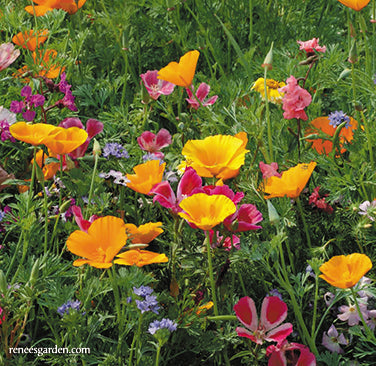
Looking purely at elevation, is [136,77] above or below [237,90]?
below

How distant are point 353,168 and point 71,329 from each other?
2.78 ft

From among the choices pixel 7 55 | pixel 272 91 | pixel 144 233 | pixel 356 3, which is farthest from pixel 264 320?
pixel 7 55

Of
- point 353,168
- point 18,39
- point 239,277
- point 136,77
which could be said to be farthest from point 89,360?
point 136,77

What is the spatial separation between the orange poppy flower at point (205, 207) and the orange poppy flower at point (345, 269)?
0.72 ft

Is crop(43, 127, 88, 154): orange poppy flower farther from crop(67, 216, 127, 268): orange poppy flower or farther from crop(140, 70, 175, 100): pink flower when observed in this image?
crop(140, 70, 175, 100): pink flower

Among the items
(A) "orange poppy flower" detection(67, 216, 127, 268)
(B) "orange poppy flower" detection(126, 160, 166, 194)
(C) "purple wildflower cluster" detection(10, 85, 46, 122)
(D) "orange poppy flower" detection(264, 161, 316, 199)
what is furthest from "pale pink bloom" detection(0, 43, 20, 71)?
(D) "orange poppy flower" detection(264, 161, 316, 199)

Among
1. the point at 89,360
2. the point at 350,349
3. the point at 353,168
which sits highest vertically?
the point at 353,168

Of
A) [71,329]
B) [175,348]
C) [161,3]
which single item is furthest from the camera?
[161,3]

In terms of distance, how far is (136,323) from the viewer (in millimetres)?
1315

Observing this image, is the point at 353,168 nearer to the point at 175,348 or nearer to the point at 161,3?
the point at 175,348

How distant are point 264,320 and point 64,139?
0.62m

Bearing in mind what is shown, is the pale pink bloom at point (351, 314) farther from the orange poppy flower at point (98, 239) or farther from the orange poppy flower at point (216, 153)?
the orange poppy flower at point (98, 239)

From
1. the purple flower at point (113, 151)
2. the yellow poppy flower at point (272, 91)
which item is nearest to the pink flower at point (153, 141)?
the purple flower at point (113, 151)

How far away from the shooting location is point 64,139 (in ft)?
4.83
